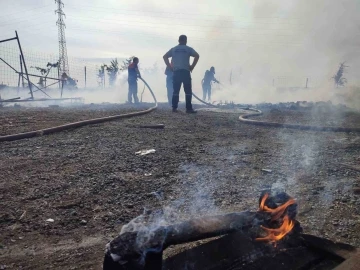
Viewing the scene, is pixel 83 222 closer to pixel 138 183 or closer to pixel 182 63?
pixel 138 183

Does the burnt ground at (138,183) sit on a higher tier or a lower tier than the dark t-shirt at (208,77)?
lower

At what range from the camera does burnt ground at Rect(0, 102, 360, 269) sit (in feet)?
6.73

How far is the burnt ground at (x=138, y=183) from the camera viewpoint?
2.05 metres

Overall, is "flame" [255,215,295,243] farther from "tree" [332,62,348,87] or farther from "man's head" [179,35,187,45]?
"tree" [332,62,348,87]

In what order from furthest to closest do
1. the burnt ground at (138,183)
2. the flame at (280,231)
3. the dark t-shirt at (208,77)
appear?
1. the dark t-shirt at (208,77)
2. the burnt ground at (138,183)
3. the flame at (280,231)

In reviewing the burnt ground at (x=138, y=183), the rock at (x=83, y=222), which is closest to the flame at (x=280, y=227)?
the burnt ground at (x=138, y=183)

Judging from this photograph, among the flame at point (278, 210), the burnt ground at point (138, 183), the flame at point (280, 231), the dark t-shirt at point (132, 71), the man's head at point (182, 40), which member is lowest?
the burnt ground at point (138, 183)

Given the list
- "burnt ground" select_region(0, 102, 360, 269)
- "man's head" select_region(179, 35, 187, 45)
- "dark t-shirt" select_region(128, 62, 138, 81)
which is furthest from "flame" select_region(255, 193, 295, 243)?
"dark t-shirt" select_region(128, 62, 138, 81)

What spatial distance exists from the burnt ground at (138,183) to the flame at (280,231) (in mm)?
423

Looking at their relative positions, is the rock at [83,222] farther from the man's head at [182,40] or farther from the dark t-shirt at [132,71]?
the dark t-shirt at [132,71]

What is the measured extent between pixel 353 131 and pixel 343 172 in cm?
280

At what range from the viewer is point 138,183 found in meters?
2.92

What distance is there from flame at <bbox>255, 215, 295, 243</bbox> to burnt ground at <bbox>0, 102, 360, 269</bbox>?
42cm

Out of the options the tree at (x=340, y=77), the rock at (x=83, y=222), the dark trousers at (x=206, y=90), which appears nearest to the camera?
the rock at (x=83, y=222)
